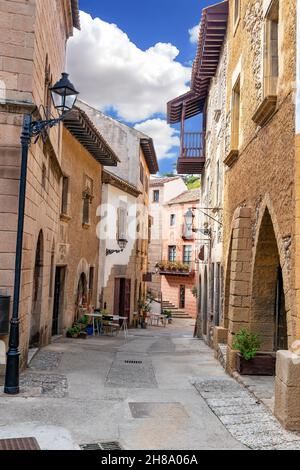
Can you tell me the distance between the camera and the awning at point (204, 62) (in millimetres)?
13641

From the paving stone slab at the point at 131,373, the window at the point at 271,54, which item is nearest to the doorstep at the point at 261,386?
the paving stone slab at the point at 131,373

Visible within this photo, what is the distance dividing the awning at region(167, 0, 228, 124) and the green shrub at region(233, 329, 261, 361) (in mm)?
9437

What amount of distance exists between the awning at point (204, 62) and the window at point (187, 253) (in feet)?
57.8

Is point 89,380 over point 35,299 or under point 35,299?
under

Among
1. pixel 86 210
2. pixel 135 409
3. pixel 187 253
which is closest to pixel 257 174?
pixel 135 409

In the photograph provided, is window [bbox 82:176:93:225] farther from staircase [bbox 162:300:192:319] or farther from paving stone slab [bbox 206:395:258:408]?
staircase [bbox 162:300:192:319]

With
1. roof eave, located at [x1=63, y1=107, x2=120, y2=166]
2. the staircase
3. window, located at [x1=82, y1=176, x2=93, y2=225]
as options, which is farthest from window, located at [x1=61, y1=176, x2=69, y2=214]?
the staircase

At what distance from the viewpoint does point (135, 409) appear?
6.13 meters

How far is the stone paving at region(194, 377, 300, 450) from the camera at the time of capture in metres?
5.05

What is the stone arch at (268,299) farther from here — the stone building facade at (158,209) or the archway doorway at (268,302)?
the stone building facade at (158,209)

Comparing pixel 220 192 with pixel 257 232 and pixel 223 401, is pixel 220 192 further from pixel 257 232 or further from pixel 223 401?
pixel 223 401
